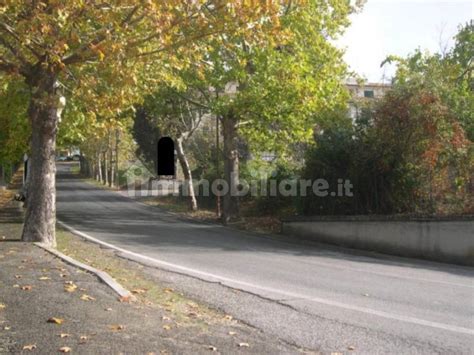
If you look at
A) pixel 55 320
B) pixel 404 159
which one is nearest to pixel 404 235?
pixel 404 159

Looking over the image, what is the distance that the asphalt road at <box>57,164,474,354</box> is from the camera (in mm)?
Result: 6633

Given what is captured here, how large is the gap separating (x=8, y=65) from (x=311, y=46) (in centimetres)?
1199

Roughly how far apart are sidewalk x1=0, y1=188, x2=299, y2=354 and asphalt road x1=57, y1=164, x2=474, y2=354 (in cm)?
55

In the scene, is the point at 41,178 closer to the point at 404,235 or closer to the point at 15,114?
the point at 15,114

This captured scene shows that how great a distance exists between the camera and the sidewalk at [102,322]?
555 centimetres

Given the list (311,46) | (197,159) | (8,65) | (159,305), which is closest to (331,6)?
(311,46)

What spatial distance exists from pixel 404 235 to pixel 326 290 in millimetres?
6967

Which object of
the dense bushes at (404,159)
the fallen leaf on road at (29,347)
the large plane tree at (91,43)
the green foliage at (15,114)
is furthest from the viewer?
the green foliage at (15,114)

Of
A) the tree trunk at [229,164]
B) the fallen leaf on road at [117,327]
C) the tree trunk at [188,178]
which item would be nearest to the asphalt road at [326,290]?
the fallen leaf on road at [117,327]

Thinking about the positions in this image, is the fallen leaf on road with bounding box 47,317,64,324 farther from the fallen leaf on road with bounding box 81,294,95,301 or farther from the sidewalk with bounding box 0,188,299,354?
the fallen leaf on road with bounding box 81,294,95,301

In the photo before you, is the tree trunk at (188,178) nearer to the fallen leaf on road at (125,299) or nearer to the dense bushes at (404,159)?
the dense bushes at (404,159)

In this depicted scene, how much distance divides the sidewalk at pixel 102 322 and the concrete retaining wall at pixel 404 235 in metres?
8.72

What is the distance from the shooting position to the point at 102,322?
630 centimetres

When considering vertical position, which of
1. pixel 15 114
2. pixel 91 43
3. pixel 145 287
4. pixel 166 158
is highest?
pixel 91 43
